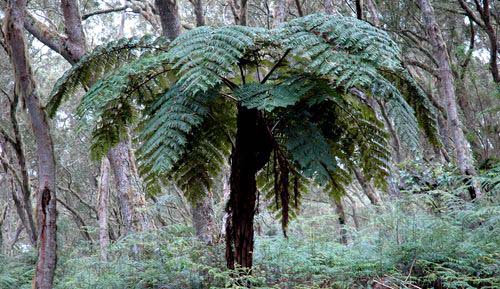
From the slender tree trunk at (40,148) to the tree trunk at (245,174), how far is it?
124 centimetres

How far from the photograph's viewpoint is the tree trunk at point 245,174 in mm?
2805

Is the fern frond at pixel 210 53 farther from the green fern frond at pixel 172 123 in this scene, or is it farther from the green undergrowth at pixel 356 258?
the green undergrowth at pixel 356 258

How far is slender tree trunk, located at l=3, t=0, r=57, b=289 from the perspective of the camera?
122 inches

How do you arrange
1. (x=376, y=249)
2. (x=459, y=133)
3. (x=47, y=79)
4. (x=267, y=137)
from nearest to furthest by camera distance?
(x=267, y=137) → (x=376, y=249) → (x=459, y=133) → (x=47, y=79)

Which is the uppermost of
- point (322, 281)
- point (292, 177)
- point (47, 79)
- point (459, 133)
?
point (47, 79)

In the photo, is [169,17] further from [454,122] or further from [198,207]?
[454,122]

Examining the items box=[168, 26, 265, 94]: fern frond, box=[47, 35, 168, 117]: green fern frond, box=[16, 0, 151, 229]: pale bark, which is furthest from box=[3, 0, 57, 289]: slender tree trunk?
box=[16, 0, 151, 229]: pale bark

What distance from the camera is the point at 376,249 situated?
413 centimetres

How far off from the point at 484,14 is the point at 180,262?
7360mm

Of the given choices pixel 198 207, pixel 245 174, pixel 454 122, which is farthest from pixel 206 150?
pixel 454 122

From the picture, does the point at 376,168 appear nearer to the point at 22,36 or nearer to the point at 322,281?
the point at 322,281

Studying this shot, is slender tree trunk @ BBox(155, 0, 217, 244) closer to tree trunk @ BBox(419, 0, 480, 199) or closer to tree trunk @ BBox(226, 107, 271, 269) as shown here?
tree trunk @ BBox(226, 107, 271, 269)

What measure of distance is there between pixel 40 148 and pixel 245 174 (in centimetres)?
144

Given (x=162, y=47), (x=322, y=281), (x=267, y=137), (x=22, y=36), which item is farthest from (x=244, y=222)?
(x=22, y=36)
